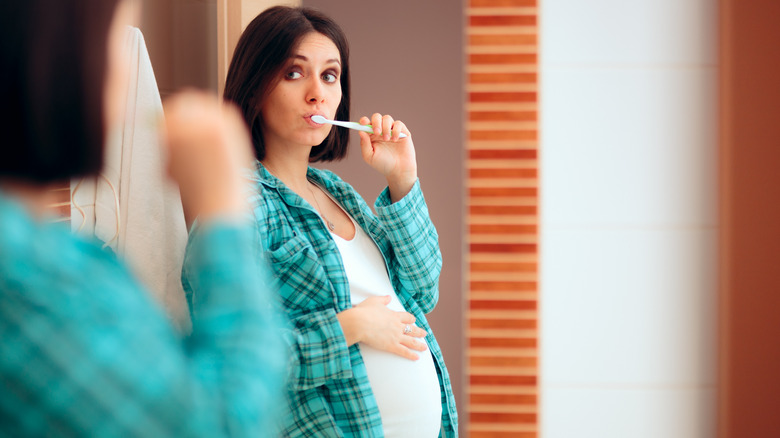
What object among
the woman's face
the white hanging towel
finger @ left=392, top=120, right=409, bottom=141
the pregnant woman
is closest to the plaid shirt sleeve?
the pregnant woman

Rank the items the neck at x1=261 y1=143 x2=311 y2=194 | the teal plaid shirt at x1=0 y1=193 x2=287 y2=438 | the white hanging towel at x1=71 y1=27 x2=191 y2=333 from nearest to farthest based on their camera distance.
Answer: the teal plaid shirt at x1=0 y1=193 x2=287 y2=438 < the white hanging towel at x1=71 y1=27 x2=191 y2=333 < the neck at x1=261 y1=143 x2=311 y2=194

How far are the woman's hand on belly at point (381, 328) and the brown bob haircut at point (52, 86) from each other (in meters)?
0.71

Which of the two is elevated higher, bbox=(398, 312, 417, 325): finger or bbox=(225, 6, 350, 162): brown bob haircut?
bbox=(225, 6, 350, 162): brown bob haircut

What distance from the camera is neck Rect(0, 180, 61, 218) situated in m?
0.40

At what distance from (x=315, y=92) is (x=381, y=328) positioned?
0.45 meters

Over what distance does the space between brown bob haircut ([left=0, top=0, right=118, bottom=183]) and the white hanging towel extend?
0.58m

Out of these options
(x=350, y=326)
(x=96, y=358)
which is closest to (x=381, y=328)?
(x=350, y=326)

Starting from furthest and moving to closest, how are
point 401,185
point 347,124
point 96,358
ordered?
point 401,185 → point 347,124 → point 96,358

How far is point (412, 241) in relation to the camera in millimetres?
1303

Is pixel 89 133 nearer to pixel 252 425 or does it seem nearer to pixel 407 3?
pixel 252 425

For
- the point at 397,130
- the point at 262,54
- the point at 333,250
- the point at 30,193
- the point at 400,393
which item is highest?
the point at 262,54

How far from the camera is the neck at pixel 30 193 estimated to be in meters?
0.40

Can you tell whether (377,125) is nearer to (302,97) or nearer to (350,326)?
(302,97)

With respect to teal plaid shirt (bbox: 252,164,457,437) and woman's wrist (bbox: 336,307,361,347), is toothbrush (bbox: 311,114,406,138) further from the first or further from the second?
woman's wrist (bbox: 336,307,361,347)
